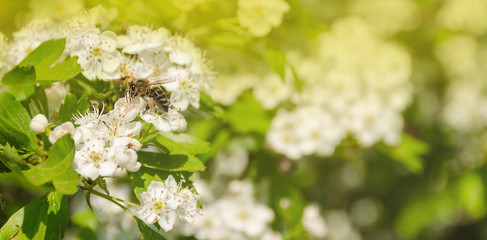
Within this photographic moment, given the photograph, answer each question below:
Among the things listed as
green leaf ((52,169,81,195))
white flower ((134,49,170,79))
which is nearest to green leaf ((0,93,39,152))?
green leaf ((52,169,81,195))

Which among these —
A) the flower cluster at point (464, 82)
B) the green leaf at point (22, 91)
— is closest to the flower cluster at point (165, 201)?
the green leaf at point (22, 91)

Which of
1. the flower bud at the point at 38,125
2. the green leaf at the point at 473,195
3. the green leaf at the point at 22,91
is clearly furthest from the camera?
the green leaf at the point at 473,195

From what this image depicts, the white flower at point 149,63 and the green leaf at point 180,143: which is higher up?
the white flower at point 149,63

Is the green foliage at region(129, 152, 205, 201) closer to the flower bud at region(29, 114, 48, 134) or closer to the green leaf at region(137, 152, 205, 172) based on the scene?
the green leaf at region(137, 152, 205, 172)

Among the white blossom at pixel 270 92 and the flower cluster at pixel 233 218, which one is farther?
the white blossom at pixel 270 92

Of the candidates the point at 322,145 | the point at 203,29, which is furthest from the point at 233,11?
the point at 322,145

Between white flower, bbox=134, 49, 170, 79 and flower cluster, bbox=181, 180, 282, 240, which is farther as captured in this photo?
flower cluster, bbox=181, 180, 282, 240

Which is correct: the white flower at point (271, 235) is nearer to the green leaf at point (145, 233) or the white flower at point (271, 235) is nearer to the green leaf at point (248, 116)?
the green leaf at point (248, 116)
